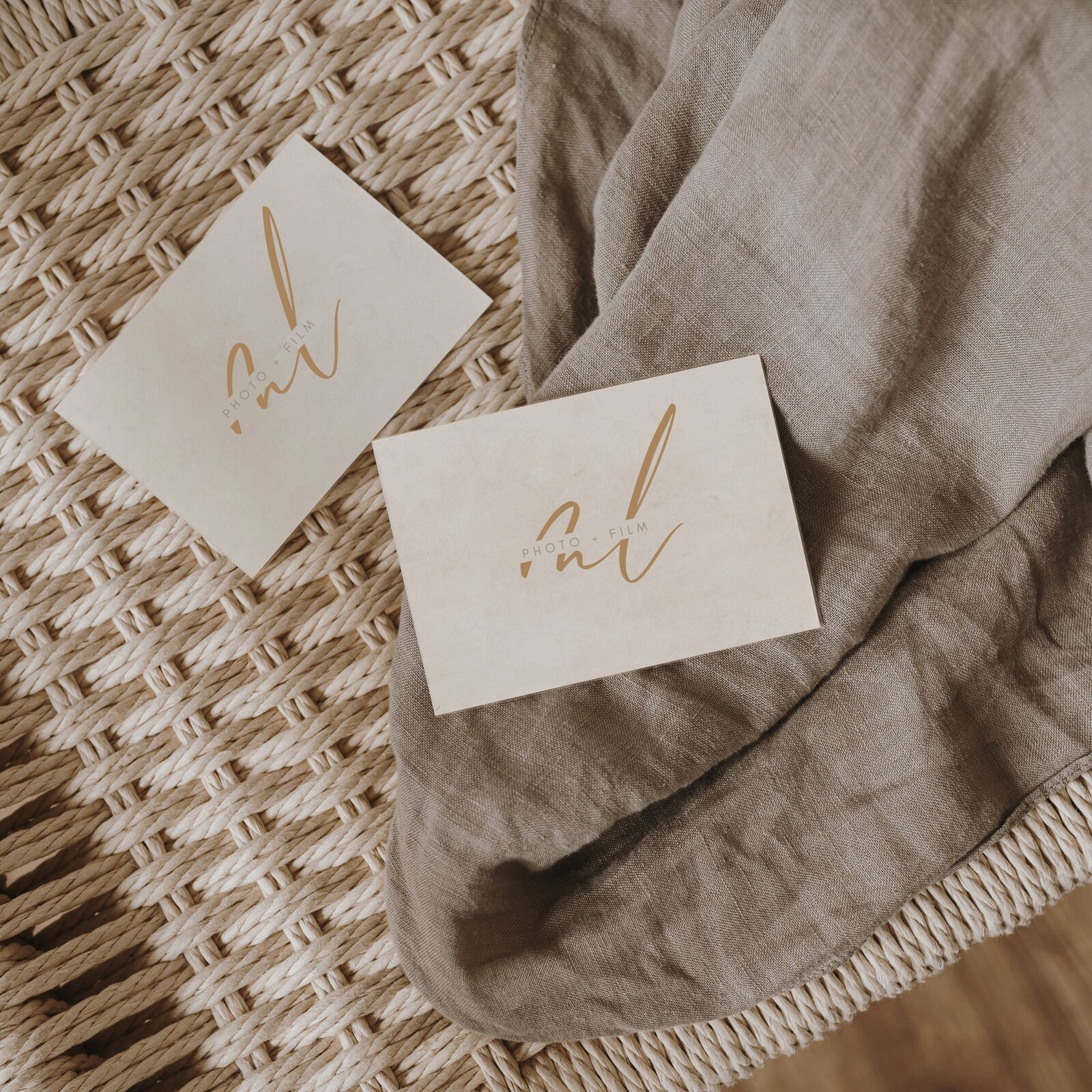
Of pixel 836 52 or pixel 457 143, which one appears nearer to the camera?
pixel 836 52

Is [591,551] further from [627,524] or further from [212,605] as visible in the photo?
[212,605]

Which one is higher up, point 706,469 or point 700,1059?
point 706,469

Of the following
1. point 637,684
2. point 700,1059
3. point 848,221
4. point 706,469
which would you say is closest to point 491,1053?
point 700,1059

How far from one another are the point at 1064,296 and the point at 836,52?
0.15 meters

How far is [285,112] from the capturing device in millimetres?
457

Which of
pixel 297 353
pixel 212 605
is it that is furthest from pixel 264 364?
pixel 212 605

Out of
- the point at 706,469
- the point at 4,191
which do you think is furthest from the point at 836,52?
the point at 4,191

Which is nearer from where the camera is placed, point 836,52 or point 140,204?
point 836,52

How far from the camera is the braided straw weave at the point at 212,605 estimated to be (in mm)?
448

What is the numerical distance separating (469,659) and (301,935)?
19cm

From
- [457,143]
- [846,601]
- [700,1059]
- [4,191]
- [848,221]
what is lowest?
[700,1059]

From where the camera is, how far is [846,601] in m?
0.41

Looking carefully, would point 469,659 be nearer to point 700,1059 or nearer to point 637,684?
point 637,684

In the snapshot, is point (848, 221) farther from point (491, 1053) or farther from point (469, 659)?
point (491, 1053)
